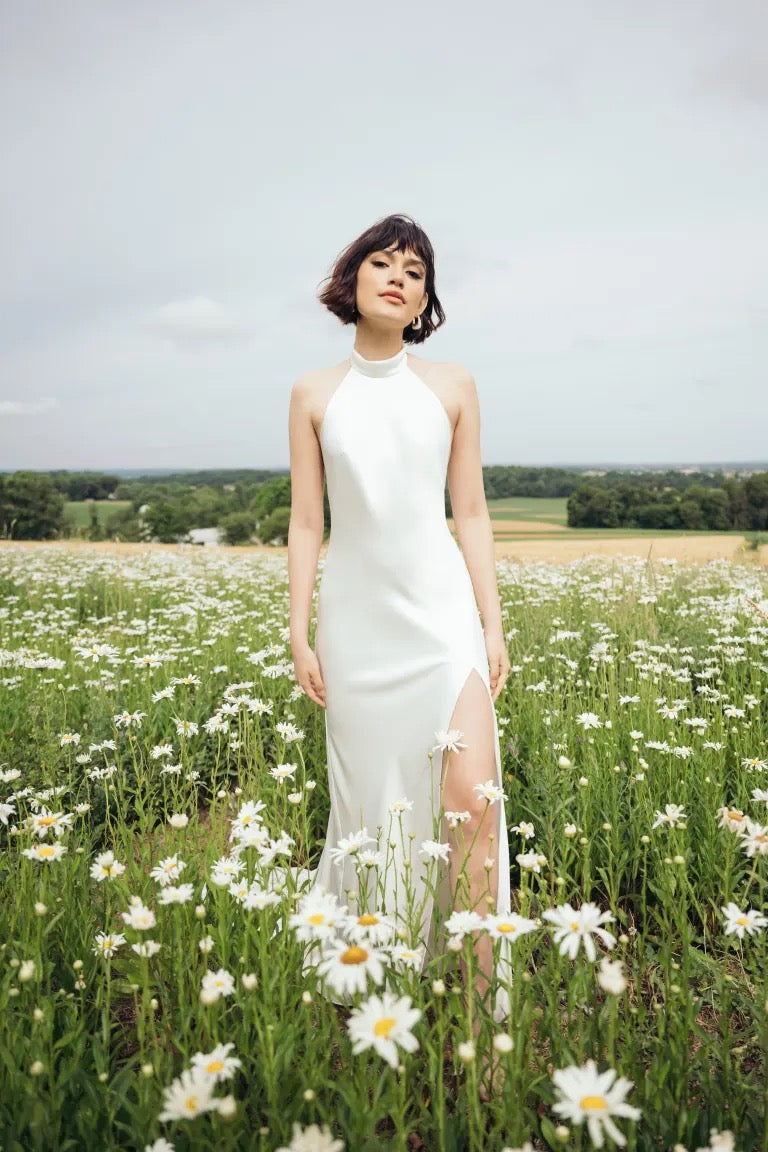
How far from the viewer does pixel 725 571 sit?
805 centimetres

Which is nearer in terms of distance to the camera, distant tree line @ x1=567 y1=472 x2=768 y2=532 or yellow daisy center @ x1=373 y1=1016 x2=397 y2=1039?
yellow daisy center @ x1=373 y1=1016 x2=397 y2=1039

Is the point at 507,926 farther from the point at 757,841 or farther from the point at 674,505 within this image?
the point at 674,505

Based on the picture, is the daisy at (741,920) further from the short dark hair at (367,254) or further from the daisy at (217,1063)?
the short dark hair at (367,254)

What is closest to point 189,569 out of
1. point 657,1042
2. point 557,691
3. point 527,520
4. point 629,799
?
point 557,691

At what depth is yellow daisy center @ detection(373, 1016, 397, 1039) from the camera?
1.15 m

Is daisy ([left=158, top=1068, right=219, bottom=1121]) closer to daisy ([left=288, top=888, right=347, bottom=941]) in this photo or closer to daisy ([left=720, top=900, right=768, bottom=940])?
daisy ([left=288, top=888, right=347, bottom=941])

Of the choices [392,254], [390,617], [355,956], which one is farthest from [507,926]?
[392,254]

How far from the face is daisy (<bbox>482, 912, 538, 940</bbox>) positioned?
190 centimetres

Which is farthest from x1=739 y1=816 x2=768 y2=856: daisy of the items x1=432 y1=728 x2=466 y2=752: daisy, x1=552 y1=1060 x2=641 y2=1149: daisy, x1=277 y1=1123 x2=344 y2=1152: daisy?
x1=277 y1=1123 x2=344 y2=1152: daisy

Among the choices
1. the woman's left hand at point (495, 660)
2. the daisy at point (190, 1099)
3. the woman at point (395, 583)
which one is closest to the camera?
the daisy at point (190, 1099)

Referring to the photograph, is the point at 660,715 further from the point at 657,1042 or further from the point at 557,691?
the point at 657,1042

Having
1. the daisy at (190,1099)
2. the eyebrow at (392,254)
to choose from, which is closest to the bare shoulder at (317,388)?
the eyebrow at (392,254)

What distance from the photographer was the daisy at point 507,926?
4.52ft

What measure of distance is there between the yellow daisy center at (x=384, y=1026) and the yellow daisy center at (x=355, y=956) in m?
0.08
